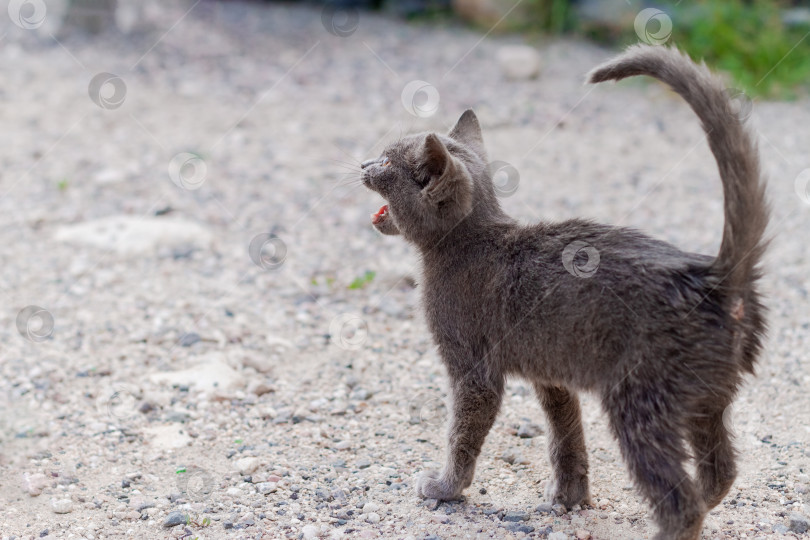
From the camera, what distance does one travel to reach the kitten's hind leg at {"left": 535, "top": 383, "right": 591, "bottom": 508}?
12.9ft

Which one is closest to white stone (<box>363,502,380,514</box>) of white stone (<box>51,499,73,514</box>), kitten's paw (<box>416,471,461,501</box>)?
kitten's paw (<box>416,471,461,501</box>)

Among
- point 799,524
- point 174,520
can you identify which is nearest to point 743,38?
point 799,524

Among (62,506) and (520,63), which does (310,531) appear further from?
(520,63)

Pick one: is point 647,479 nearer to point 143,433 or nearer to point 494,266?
point 494,266

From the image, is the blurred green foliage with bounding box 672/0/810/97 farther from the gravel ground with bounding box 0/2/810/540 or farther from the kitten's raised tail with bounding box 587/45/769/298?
the kitten's raised tail with bounding box 587/45/769/298

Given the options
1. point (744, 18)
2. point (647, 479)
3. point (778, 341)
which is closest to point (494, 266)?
point (647, 479)

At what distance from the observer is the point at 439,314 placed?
3.93m

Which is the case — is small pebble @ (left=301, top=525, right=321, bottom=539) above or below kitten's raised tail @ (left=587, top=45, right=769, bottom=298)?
below

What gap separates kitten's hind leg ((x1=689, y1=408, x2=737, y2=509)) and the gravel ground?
27 centimetres

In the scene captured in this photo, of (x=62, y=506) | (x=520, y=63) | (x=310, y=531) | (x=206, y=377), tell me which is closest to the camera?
(x=310, y=531)

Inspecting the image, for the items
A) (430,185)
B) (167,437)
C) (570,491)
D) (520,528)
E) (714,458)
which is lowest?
(167,437)

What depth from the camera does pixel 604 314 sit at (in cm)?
327

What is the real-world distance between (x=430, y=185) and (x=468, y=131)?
0.73m

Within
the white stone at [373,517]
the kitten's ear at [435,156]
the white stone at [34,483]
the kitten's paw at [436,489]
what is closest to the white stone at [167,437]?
the white stone at [34,483]
